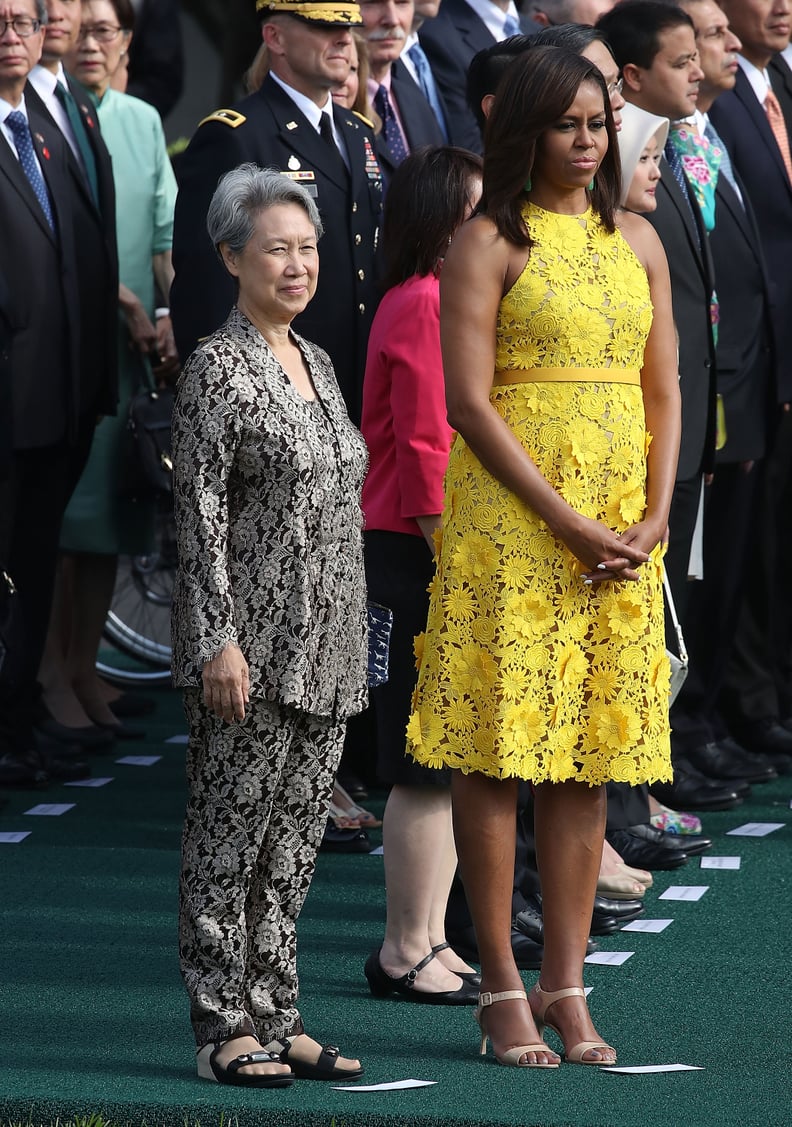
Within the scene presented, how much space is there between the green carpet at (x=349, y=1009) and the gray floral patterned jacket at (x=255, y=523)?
728 millimetres

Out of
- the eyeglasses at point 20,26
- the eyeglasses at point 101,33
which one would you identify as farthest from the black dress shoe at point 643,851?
the eyeglasses at point 101,33

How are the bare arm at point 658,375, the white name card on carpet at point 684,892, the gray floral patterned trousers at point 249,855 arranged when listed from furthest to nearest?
the white name card on carpet at point 684,892, the bare arm at point 658,375, the gray floral patterned trousers at point 249,855

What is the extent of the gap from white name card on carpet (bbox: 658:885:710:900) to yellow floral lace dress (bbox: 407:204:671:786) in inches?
52.8

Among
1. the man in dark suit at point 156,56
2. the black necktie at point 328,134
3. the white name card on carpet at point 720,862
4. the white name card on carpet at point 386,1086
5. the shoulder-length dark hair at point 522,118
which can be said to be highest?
the man in dark suit at point 156,56

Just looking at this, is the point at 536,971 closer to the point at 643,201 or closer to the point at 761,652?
the point at 643,201

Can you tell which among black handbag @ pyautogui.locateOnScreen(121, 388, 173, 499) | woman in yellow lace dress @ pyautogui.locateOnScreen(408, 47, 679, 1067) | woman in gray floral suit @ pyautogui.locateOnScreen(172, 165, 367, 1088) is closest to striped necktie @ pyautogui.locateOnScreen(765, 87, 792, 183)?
black handbag @ pyautogui.locateOnScreen(121, 388, 173, 499)

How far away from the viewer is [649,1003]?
428 centimetres

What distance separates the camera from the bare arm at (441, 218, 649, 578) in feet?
12.4

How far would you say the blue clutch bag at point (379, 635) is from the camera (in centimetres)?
419

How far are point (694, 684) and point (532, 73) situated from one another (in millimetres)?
3056

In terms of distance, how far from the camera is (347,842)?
18.7 ft

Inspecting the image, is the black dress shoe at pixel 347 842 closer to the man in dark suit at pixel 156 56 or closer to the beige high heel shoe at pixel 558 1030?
the beige high heel shoe at pixel 558 1030

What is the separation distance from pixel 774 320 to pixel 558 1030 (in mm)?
3271

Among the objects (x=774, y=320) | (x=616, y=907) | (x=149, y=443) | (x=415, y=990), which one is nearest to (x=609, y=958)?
(x=616, y=907)
